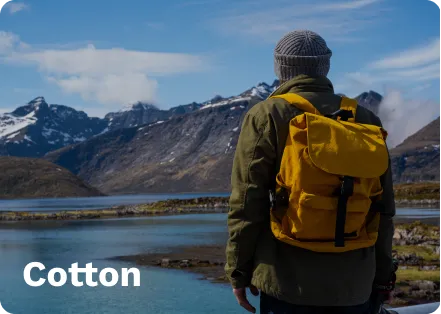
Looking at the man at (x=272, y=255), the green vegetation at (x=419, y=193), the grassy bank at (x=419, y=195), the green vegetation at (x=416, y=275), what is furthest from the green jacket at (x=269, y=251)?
the green vegetation at (x=419, y=193)

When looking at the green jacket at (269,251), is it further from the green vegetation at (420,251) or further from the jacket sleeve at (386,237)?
the green vegetation at (420,251)

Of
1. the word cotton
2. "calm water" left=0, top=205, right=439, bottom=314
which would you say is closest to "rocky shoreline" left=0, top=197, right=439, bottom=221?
"calm water" left=0, top=205, right=439, bottom=314

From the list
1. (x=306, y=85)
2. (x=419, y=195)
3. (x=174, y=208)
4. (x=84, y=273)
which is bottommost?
(x=174, y=208)

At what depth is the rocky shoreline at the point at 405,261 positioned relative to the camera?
23.1 m

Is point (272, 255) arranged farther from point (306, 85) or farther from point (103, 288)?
point (103, 288)

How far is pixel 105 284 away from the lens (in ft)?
99.9

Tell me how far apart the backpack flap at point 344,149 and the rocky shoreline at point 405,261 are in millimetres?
19588

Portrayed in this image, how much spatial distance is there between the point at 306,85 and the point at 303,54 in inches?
8.2

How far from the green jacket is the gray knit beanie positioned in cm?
36

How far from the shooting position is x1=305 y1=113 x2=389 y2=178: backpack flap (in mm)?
3088

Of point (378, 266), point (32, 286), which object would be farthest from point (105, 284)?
point (378, 266)

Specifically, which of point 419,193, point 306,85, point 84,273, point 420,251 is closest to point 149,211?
point 419,193

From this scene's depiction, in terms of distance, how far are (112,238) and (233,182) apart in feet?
182

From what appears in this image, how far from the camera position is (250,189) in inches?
128
